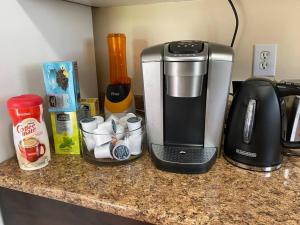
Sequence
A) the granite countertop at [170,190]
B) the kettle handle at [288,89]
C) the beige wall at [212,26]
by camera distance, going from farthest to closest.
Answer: the beige wall at [212,26]
the kettle handle at [288,89]
the granite countertop at [170,190]

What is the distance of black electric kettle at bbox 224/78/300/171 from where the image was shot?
613mm

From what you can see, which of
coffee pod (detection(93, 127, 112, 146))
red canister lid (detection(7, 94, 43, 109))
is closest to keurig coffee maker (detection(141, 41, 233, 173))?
coffee pod (detection(93, 127, 112, 146))

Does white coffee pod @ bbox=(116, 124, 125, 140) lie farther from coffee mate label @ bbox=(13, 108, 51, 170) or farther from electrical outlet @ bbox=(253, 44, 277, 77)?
electrical outlet @ bbox=(253, 44, 277, 77)

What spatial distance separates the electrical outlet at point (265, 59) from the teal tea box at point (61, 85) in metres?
0.61

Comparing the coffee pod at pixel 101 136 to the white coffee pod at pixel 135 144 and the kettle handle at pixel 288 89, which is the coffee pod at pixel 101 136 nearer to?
the white coffee pod at pixel 135 144

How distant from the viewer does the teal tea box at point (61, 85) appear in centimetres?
70

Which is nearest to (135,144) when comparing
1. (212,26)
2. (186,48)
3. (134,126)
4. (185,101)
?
(134,126)

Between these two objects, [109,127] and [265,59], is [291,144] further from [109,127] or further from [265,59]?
[109,127]

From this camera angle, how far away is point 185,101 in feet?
2.25

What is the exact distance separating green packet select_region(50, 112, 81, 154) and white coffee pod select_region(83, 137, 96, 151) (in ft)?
0.10

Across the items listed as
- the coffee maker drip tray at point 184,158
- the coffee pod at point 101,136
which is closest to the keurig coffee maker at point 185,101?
the coffee maker drip tray at point 184,158

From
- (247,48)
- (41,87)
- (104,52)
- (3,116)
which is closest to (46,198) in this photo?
(3,116)

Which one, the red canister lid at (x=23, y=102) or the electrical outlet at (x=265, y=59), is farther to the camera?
the electrical outlet at (x=265, y=59)

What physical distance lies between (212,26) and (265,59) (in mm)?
215
